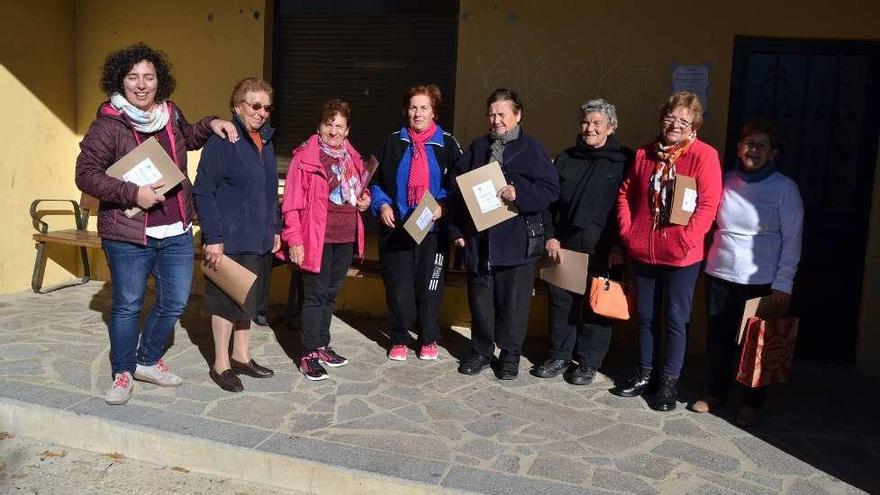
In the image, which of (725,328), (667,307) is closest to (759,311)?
(725,328)

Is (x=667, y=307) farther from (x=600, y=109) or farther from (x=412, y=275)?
(x=412, y=275)

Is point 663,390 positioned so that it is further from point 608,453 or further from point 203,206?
point 203,206

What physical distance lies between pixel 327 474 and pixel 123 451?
1.19m

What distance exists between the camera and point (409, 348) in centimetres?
588

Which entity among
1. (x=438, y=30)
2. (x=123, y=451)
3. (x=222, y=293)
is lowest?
(x=123, y=451)

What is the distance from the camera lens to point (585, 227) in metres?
4.95

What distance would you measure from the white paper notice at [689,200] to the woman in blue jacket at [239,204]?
2.43m

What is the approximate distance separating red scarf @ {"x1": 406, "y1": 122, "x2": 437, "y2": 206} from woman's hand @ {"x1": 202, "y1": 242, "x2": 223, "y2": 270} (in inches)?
52.1

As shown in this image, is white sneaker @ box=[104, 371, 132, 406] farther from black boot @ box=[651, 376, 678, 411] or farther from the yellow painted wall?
the yellow painted wall

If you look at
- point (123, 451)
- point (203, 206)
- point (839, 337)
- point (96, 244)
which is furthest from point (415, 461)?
point (96, 244)

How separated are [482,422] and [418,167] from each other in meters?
1.72

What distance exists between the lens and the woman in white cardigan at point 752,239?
14.6 feet

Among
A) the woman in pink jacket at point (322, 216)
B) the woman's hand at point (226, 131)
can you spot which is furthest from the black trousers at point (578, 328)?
the woman's hand at point (226, 131)

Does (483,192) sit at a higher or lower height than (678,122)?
lower
